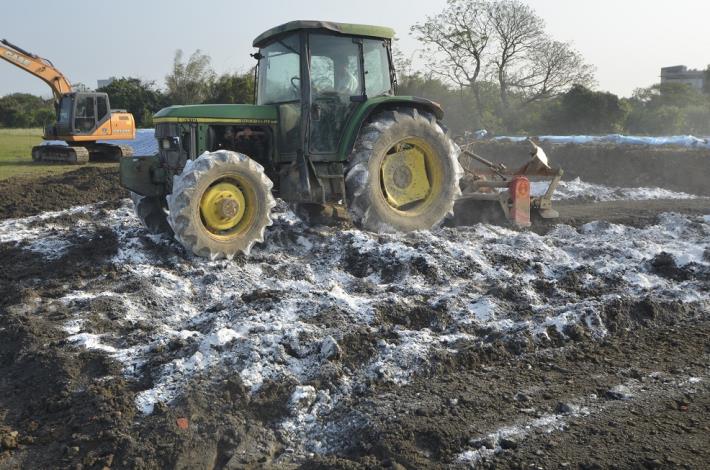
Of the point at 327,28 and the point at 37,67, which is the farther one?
the point at 37,67

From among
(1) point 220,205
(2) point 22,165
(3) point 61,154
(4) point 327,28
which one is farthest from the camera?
(3) point 61,154

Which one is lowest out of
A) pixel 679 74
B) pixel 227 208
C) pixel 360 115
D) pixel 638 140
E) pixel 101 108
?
pixel 227 208

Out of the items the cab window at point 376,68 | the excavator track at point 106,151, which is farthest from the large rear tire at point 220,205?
the excavator track at point 106,151

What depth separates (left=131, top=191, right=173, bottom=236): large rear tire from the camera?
758 centimetres

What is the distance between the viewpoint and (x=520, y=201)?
8211mm

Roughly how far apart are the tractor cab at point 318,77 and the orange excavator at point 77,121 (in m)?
14.3

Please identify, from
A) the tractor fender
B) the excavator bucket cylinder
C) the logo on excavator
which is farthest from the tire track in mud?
the logo on excavator

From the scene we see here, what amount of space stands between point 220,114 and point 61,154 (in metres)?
14.8

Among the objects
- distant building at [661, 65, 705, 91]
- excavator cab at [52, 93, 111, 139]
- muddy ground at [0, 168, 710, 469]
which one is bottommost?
muddy ground at [0, 168, 710, 469]

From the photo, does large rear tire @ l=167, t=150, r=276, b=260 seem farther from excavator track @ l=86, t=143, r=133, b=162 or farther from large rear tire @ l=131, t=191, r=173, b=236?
excavator track @ l=86, t=143, r=133, b=162

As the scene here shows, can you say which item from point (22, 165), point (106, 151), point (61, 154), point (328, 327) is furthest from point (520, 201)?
point (106, 151)

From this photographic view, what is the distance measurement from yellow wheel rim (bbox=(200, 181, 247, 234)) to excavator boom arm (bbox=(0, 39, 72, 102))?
17.6 metres

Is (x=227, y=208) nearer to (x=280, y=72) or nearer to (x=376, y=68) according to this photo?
(x=280, y=72)

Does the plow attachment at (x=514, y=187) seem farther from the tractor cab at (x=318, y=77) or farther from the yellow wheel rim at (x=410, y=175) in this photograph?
the tractor cab at (x=318, y=77)
